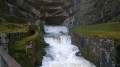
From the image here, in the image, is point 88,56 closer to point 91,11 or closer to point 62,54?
point 62,54

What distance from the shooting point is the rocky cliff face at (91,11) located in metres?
49.8

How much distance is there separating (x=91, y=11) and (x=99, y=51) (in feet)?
83.7

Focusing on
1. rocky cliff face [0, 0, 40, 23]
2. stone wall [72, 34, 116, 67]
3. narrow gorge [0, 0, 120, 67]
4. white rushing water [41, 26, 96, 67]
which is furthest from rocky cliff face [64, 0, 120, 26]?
stone wall [72, 34, 116, 67]

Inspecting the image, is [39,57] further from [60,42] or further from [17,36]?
[60,42]

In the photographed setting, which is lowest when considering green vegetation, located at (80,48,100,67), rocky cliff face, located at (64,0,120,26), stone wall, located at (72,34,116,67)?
green vegetation, located at (80,48,100,67)

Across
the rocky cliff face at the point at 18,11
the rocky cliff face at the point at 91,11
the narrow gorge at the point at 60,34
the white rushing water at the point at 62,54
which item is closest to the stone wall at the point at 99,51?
the narrow gorge at the point at 60,34

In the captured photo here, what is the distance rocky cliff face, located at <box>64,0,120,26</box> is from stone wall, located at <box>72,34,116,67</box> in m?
17.1

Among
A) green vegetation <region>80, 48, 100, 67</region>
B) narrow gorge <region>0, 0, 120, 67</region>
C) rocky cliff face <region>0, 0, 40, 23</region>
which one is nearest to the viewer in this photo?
narrow gorge <region>0, 0, 120, 67</region>

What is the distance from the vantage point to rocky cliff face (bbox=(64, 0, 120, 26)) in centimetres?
4978

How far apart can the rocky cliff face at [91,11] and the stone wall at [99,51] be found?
A: 56.2 ft

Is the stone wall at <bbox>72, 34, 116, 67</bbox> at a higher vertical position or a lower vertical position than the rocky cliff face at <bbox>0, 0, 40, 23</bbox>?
lower

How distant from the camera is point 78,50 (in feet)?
116

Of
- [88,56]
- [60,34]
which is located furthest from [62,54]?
[60,34]

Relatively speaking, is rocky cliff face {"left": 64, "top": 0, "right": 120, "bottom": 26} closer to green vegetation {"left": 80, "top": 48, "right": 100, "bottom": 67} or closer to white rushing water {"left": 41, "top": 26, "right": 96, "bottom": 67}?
white rushing water {"left": 41, "top": 26, "right": 96, "bottom": 67}
